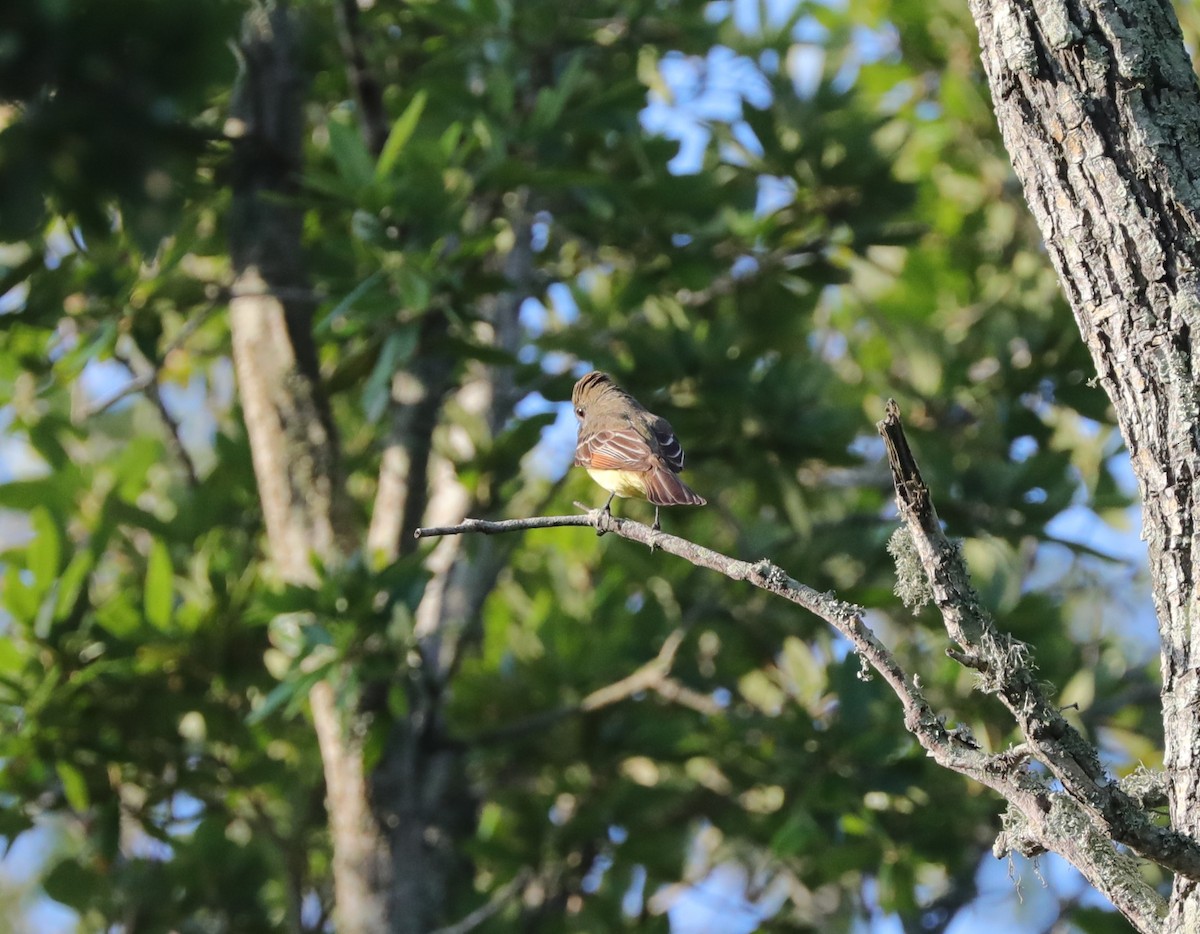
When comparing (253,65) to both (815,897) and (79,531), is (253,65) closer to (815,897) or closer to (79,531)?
(79,531)

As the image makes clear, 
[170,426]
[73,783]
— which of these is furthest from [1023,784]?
[170,426]

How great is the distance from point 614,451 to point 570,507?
2.63m

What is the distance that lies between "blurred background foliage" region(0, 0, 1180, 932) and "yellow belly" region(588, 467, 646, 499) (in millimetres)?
784

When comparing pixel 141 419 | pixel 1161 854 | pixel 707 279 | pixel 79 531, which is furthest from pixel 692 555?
pixel 141 419

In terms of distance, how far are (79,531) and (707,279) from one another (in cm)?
303

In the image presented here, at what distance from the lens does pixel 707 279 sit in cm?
537

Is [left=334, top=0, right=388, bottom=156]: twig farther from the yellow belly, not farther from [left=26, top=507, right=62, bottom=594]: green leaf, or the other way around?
the yellow belly

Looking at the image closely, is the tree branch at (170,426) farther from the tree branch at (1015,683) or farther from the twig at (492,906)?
the tree branch at (1015,683)

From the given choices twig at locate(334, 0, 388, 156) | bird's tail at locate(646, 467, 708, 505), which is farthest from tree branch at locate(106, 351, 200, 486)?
bird's tail at locate(646, 467, 708, 505)

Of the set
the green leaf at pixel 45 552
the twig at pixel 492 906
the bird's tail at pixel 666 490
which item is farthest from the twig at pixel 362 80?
the twig at pixel 492 906

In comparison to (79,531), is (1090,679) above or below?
below

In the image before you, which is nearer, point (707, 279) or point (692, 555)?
point (692, 555)

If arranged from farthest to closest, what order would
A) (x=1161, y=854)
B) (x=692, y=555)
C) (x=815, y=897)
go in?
(x=815, y=897) → (x=692, y=555) → (x=1161, y=854)

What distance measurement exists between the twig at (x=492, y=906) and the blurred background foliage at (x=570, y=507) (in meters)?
0.07
